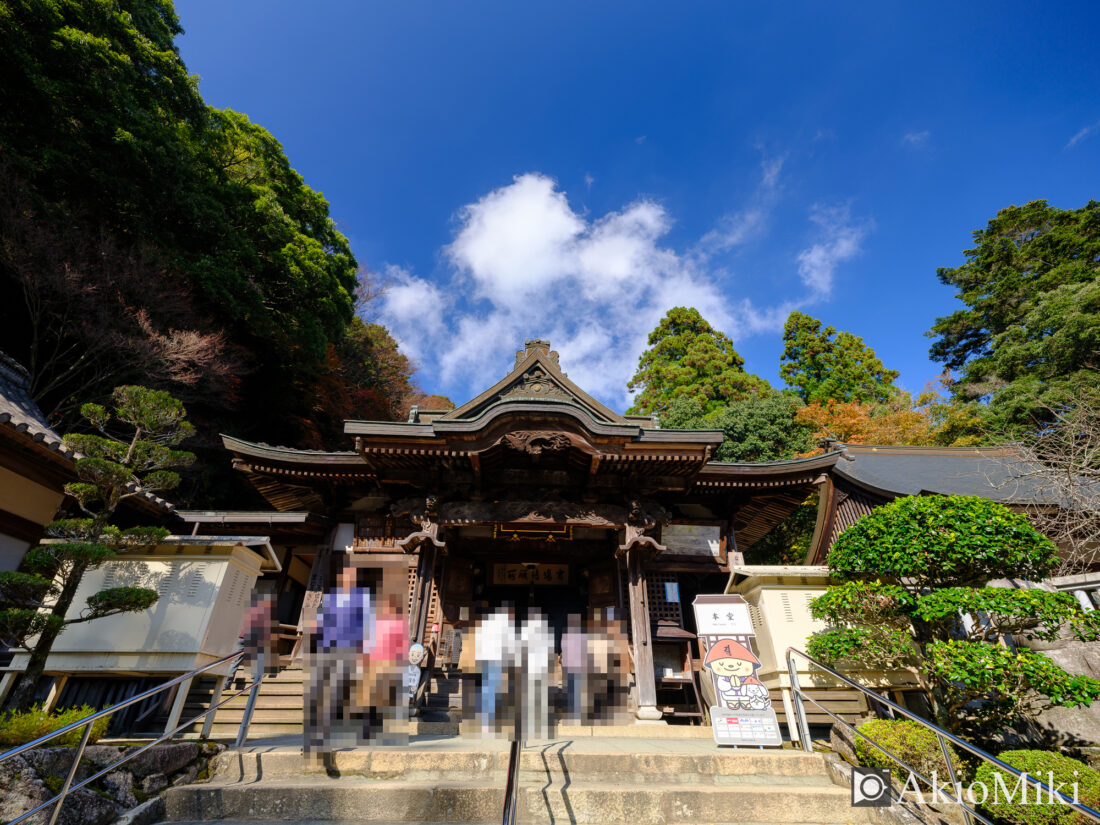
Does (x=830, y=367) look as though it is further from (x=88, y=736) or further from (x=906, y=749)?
(x=88, y=736)

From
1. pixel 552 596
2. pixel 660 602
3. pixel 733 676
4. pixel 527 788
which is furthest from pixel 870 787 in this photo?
pixel 552 596

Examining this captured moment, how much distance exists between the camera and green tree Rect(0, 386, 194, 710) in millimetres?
4422

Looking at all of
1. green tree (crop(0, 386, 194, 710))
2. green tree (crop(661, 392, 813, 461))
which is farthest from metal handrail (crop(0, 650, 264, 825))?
green tree (crop(661, 392, 813, 461))

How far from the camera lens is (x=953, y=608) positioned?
16.9 ft

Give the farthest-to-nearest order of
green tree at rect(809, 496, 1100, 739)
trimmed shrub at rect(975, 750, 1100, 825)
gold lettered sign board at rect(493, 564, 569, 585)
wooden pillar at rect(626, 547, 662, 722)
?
gold lettered sign board at rect(493, 564, 569, 585)
wooden pillar at rect(626, 547, 662, 722)
green tree at rect(809, 496, 1100, 739)
trimmed shrub at rect(975, 750, 1100, 825)

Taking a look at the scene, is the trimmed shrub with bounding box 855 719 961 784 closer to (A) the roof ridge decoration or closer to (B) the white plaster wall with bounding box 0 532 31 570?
(A) the roof ridge decoration

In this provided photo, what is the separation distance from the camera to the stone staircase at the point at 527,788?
3.76 m

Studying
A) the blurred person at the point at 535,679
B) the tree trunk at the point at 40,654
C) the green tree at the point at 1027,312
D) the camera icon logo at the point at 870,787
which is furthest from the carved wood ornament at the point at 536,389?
the green tree at the point at 1027,312

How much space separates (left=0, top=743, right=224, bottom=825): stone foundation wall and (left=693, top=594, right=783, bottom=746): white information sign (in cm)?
529

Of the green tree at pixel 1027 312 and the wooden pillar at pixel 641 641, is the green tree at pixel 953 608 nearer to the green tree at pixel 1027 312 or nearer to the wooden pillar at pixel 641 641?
the wooden pillar at pixel 641 641

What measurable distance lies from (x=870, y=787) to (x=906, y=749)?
28.5 inches

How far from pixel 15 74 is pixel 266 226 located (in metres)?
5.72

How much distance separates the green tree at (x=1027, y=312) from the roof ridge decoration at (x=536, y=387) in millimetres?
14187

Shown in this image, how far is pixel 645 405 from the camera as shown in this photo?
97.4ft
